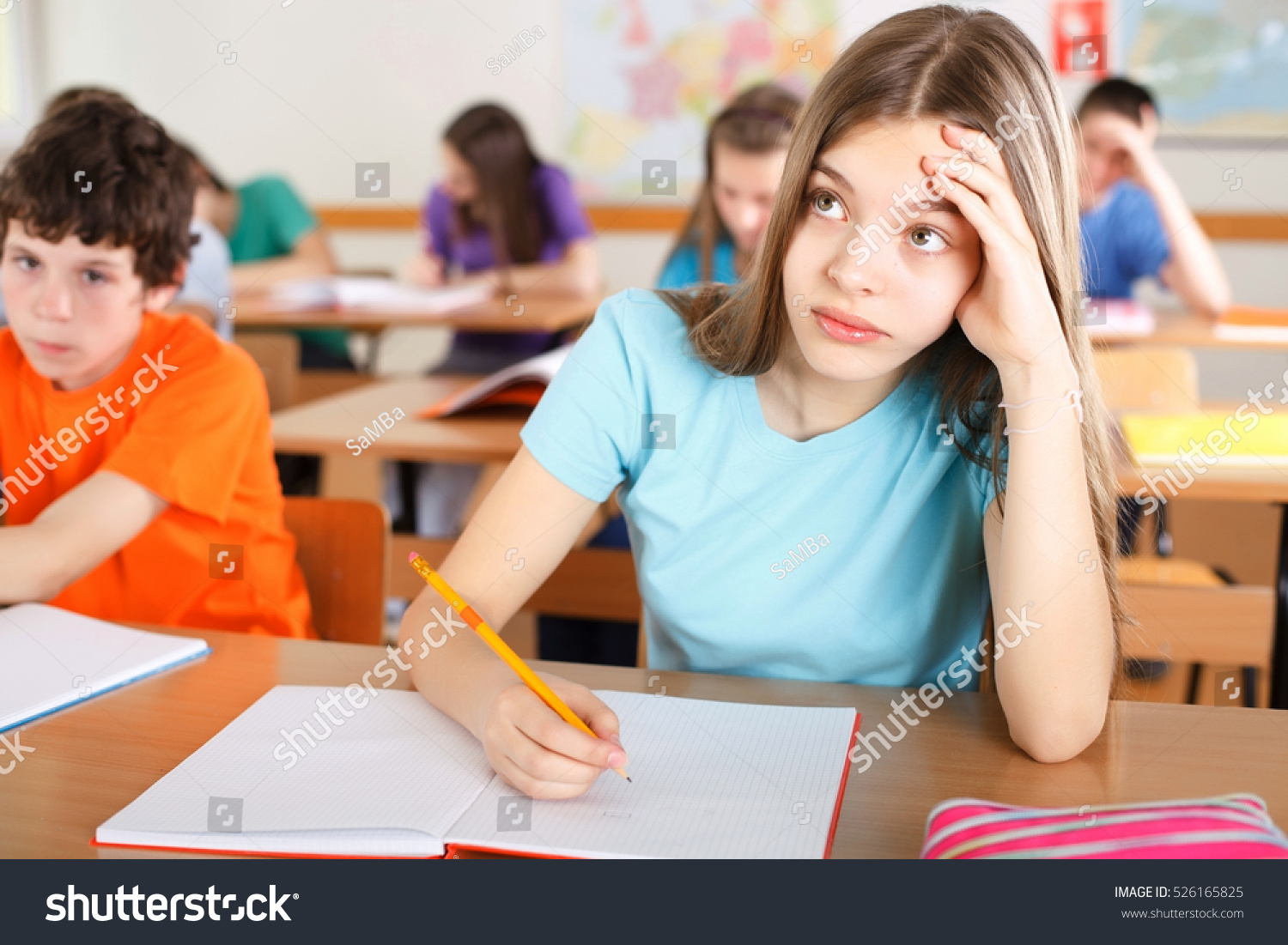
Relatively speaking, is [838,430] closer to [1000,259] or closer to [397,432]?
[1000,259]

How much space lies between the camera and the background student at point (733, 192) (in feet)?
8.20

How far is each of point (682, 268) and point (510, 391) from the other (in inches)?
28.1

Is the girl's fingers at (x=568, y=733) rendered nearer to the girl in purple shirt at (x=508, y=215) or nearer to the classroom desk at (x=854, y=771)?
the classroom desk at (x=854, y=771)

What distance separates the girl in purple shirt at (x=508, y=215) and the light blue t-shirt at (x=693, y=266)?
38.7 inches

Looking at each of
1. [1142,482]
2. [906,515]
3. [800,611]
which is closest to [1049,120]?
[906,515]

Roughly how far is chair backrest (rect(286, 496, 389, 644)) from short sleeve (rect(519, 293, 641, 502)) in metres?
0.37

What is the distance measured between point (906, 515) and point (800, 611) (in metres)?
0.14

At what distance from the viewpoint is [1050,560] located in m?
0.95

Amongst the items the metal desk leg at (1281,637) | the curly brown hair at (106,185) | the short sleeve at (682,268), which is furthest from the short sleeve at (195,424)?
the metal desk leg at (1281,637)

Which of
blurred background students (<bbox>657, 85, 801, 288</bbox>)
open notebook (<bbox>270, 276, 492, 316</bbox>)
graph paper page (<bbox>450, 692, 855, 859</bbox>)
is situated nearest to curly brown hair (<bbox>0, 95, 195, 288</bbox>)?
graph paper page (<bbox>450, 692, 855, 859</bbox>)

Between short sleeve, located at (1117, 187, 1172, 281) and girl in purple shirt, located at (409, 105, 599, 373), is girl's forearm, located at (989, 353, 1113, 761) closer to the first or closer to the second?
short sleeve, located at (1117, 187, 1172, 281)

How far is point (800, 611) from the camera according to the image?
3.64 ft

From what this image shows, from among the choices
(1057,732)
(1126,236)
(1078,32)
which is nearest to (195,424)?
(1057,732)
